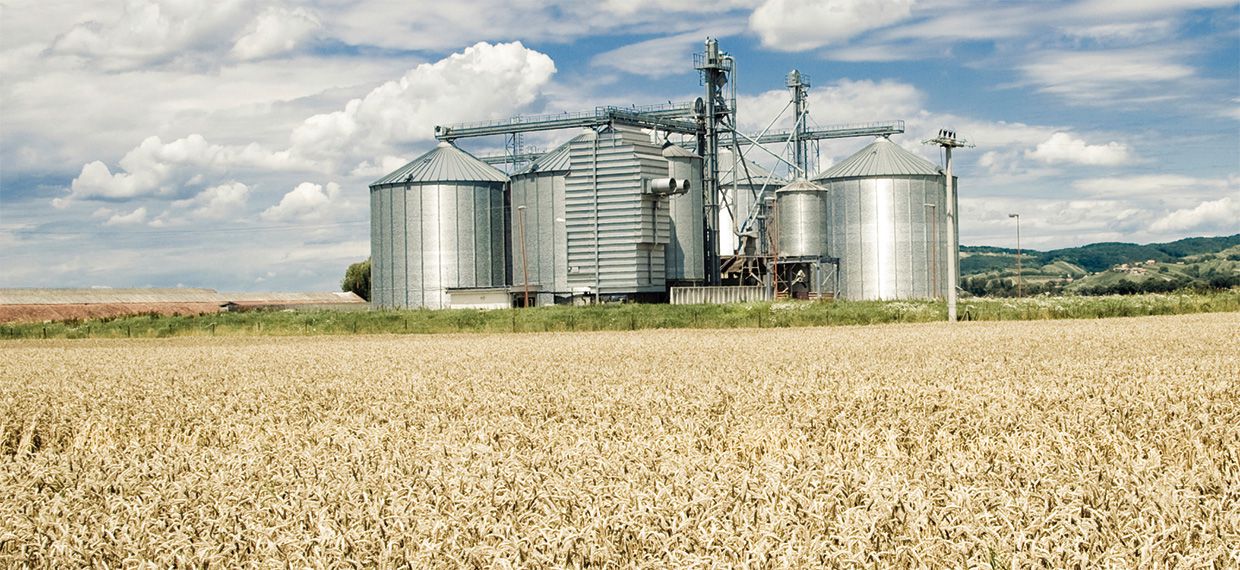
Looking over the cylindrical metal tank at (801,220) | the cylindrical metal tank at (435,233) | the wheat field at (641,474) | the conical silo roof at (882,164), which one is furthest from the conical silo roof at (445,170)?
the wheat field at (641,474)

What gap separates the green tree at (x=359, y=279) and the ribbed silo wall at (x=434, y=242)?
2265 inches

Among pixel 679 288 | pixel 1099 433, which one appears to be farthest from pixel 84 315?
pixel 1099 433

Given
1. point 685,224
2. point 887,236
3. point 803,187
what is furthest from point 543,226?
point 887,236

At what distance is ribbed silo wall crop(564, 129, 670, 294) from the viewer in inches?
3551

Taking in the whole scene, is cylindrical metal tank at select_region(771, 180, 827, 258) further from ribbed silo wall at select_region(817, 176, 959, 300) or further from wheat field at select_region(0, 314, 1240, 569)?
wheat field at select_region(0, 314, 1240, 569)

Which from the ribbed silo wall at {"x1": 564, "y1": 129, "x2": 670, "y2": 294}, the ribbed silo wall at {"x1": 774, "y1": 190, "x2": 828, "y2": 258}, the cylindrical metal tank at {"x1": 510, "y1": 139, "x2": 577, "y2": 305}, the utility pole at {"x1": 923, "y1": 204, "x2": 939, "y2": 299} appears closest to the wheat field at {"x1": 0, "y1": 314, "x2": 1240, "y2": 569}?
the ribbed silo wall at {"x1": 564, "y1": 129, "x2": 670, "y2": 294}

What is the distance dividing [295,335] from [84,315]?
48538 millimetres

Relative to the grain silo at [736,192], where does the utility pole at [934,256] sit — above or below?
below

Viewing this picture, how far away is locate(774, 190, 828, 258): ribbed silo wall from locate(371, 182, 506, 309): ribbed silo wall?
2321 centimetres

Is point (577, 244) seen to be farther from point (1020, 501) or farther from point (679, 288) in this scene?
point (1020, 501)

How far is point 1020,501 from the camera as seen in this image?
7570mm

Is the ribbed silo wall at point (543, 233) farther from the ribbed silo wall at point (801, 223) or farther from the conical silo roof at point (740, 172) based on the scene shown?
the conical silo roof at point (740, 172)

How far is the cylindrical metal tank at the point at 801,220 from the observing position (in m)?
99.3

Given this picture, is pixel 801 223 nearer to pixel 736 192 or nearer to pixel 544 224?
pixel 736 192
